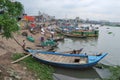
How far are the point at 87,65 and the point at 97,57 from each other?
Result: 1.29 m

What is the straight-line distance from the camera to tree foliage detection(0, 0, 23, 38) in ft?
26.8

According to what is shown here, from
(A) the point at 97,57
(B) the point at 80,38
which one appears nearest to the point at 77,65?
(A) the point at 97,57

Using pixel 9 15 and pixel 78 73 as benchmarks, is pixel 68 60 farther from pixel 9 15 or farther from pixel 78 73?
pixel 9 15

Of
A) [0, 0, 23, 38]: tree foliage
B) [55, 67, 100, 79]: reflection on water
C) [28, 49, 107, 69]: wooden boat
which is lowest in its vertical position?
[55, 67, 100, 79]: reflection on water

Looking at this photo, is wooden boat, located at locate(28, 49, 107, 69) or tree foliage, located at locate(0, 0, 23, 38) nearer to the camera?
tree foliage, located at locate(0, 0, 23, 38)

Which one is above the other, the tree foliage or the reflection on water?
the tree foliage

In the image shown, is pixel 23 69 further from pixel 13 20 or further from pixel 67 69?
pixel 13 20

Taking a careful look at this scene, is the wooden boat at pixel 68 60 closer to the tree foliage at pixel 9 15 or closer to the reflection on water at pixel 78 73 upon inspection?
the reflection on water at pixel 78 73

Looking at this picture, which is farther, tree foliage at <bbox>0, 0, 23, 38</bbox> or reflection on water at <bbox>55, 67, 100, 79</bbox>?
reflection on water at <bbox>55, 67, 100, 79</bbox>

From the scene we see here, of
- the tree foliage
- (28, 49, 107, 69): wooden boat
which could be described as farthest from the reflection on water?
the tree foliage

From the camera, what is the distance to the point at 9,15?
8.67m

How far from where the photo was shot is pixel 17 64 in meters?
14.6

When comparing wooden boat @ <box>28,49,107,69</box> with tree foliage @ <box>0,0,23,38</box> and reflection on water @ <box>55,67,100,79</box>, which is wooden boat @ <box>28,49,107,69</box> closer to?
reflection on water @ <box>55,67,100,79</box>

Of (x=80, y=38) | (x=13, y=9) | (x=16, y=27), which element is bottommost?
(x=80, y=38)
